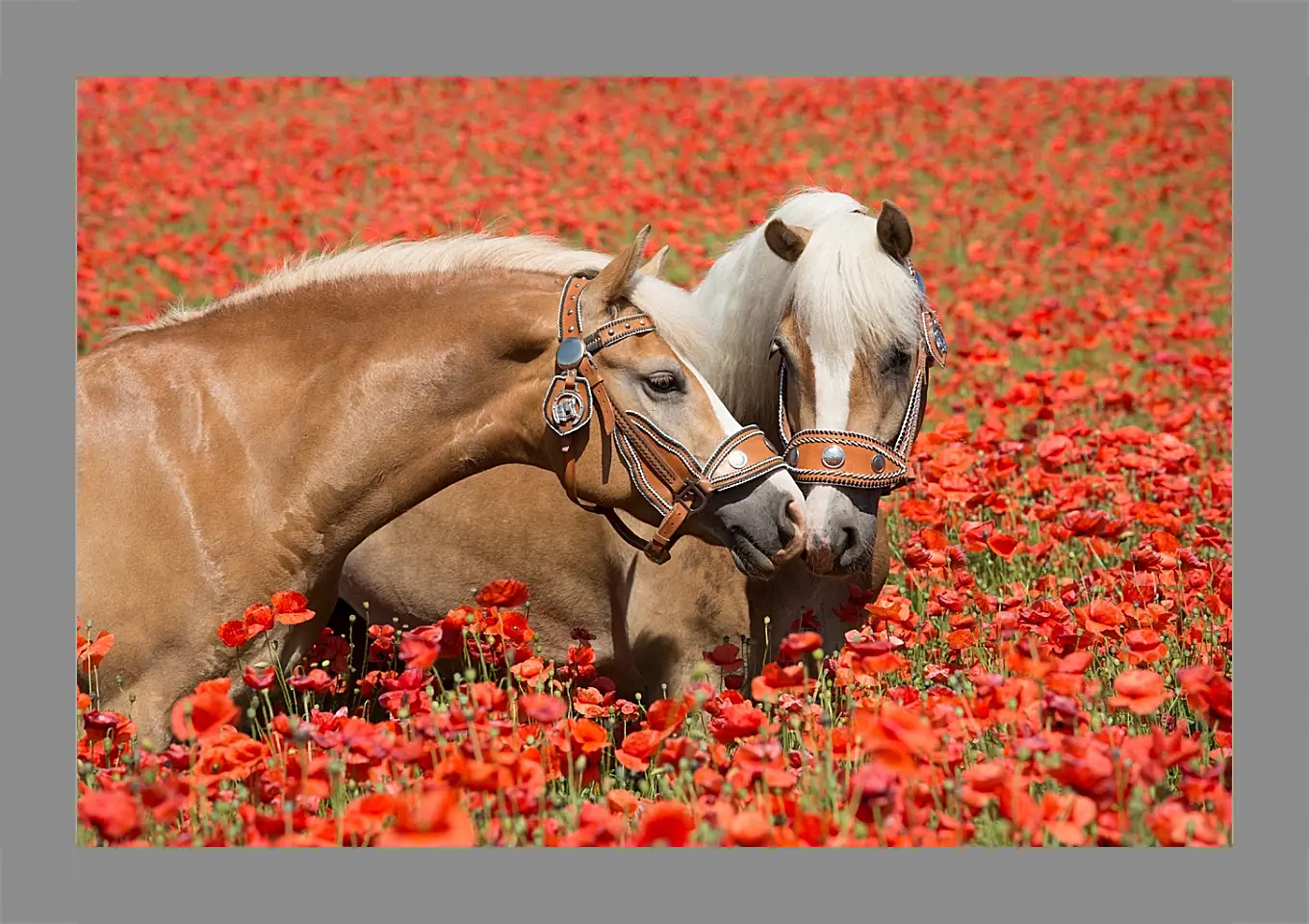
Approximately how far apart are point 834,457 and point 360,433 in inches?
53.6

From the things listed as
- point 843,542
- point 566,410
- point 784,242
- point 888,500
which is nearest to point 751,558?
point 843,542

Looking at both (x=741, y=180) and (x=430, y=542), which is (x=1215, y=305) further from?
(x=430, y=542)

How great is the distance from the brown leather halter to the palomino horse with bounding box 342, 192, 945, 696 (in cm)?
24

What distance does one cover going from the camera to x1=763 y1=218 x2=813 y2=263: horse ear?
14.2 ft

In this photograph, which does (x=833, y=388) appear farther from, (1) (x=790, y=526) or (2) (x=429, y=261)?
(2) (x=429, y=261)

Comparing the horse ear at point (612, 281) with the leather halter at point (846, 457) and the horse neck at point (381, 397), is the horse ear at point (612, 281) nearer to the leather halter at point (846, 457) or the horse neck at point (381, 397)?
the horse neck at point (381, 397)

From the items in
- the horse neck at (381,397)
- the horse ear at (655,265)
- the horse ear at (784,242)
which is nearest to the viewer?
the horse neck at (381,397)

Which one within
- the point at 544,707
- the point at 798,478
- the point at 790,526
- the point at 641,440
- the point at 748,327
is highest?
the point at 748,327

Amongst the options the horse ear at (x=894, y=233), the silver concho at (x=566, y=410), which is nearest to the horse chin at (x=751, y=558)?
the silver concho at (x=566, y=410)

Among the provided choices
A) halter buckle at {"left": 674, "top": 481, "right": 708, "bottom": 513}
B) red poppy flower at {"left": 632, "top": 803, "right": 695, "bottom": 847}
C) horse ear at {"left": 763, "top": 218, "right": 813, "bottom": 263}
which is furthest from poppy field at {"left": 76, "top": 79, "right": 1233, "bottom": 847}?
horse ear at {"left": 763, "top": 218, "right": 813, "bottom": 263}

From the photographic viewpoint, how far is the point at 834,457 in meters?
4.05

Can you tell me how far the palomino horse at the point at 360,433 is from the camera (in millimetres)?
3967

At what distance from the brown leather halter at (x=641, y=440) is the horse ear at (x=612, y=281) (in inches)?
1.9

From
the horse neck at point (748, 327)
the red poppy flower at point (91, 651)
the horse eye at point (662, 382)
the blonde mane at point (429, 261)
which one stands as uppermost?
the blonde mane at point (429, 261)
